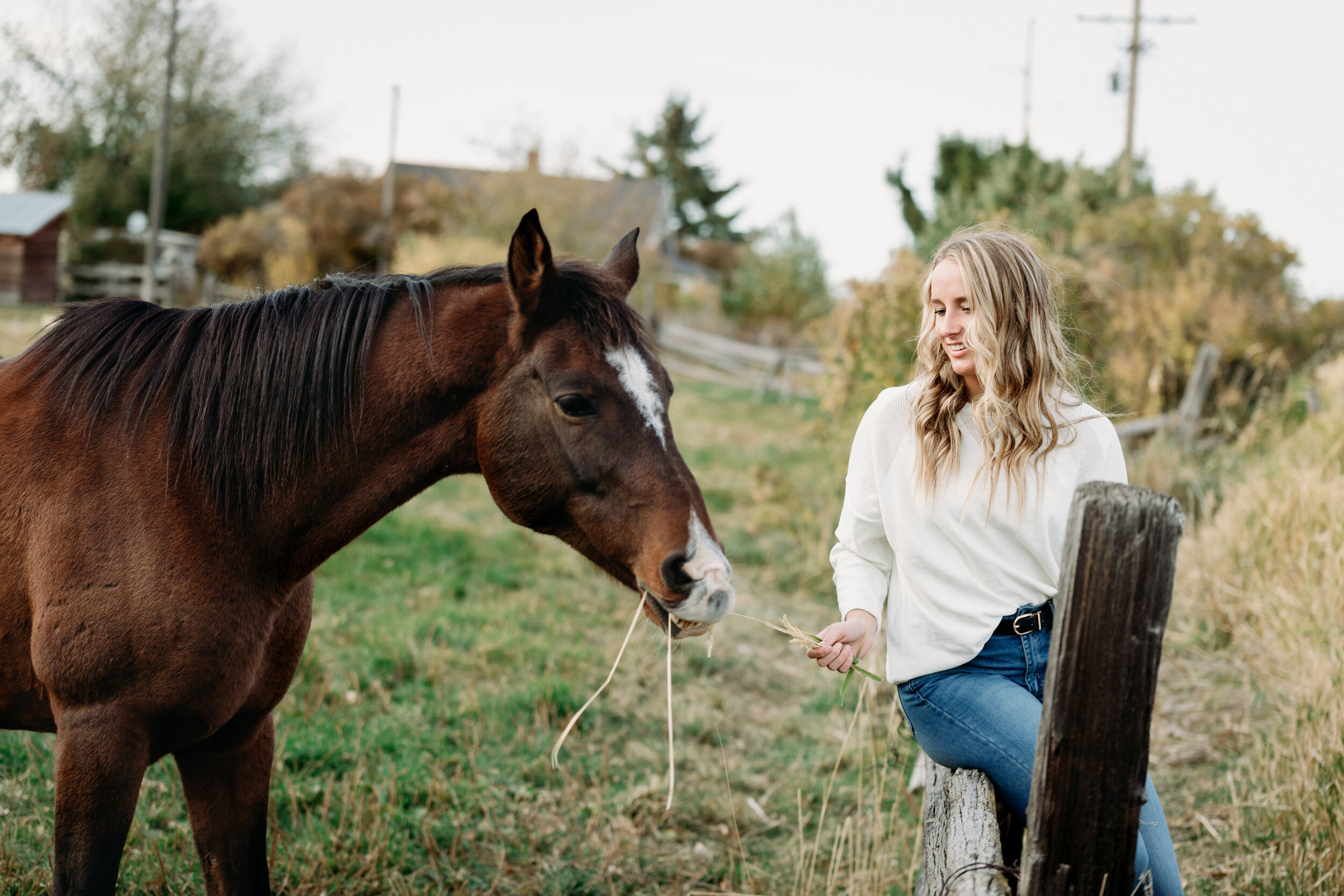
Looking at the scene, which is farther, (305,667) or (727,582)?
(305,667)

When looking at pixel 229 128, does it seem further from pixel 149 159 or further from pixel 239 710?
pixel 239 710

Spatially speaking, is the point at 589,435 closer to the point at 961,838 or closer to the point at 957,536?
the point at 957,536

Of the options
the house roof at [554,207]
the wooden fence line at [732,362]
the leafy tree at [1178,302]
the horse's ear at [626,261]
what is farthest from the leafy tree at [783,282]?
the horse's ear at [626,261]

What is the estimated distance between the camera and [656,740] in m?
4.11

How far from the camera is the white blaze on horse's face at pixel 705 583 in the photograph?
179 centimetres

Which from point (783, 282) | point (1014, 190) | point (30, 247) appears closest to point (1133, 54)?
point (1014, 190)

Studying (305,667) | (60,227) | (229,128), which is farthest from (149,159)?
(305,667)

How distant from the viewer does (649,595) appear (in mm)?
1920

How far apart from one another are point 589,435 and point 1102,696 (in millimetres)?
1143

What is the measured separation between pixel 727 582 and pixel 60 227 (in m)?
27.7

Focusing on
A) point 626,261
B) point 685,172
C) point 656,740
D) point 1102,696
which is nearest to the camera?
point 1102,696

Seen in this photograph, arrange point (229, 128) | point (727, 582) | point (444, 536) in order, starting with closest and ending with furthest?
point (727, 582) < point (444, 536) < point (229, 128)

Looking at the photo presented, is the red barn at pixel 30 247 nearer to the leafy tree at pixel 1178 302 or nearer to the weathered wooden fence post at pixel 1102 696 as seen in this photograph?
the leafy tree at pixel 1178 302

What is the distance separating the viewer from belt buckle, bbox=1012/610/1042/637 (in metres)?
1.97
